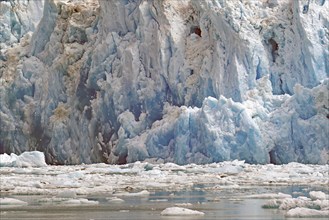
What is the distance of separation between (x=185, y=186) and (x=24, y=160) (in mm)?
10625

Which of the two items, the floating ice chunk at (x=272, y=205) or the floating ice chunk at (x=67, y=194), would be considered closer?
the floating ice chunk at (x=272, y=205)

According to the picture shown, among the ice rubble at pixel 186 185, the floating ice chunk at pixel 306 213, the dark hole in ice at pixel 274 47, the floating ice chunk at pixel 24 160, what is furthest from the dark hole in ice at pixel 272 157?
the floating ice chunk at pixel 306 213

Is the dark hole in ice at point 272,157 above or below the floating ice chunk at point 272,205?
above

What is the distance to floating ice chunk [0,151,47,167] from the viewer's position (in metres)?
24.8

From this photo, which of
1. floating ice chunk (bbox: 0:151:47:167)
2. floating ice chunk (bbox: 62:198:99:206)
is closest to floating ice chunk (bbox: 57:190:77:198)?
floating ice chunk (bbox: 62:198:99:206)

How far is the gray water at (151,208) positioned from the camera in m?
9.78

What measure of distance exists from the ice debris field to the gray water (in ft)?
0.17

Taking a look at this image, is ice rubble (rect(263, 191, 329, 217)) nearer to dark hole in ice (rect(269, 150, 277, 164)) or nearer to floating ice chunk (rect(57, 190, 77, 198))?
floating ice chunk (rect(57, 190, 77, 198))

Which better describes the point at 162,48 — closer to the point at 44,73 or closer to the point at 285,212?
the point at 44,73

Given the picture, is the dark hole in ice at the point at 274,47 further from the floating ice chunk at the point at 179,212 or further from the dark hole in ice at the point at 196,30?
the floating ice chunk at the point at 179,212

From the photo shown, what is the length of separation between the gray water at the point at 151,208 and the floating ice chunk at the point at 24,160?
39.0 feet

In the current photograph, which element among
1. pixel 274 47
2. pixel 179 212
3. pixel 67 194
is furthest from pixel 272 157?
pixel 179 212

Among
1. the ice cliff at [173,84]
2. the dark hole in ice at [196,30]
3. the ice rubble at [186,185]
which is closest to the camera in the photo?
the ice rubble at [186,185]

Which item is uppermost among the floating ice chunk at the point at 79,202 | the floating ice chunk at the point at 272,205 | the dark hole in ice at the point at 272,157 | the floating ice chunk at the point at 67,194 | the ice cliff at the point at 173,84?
the ice cliff at the point at 173,84
